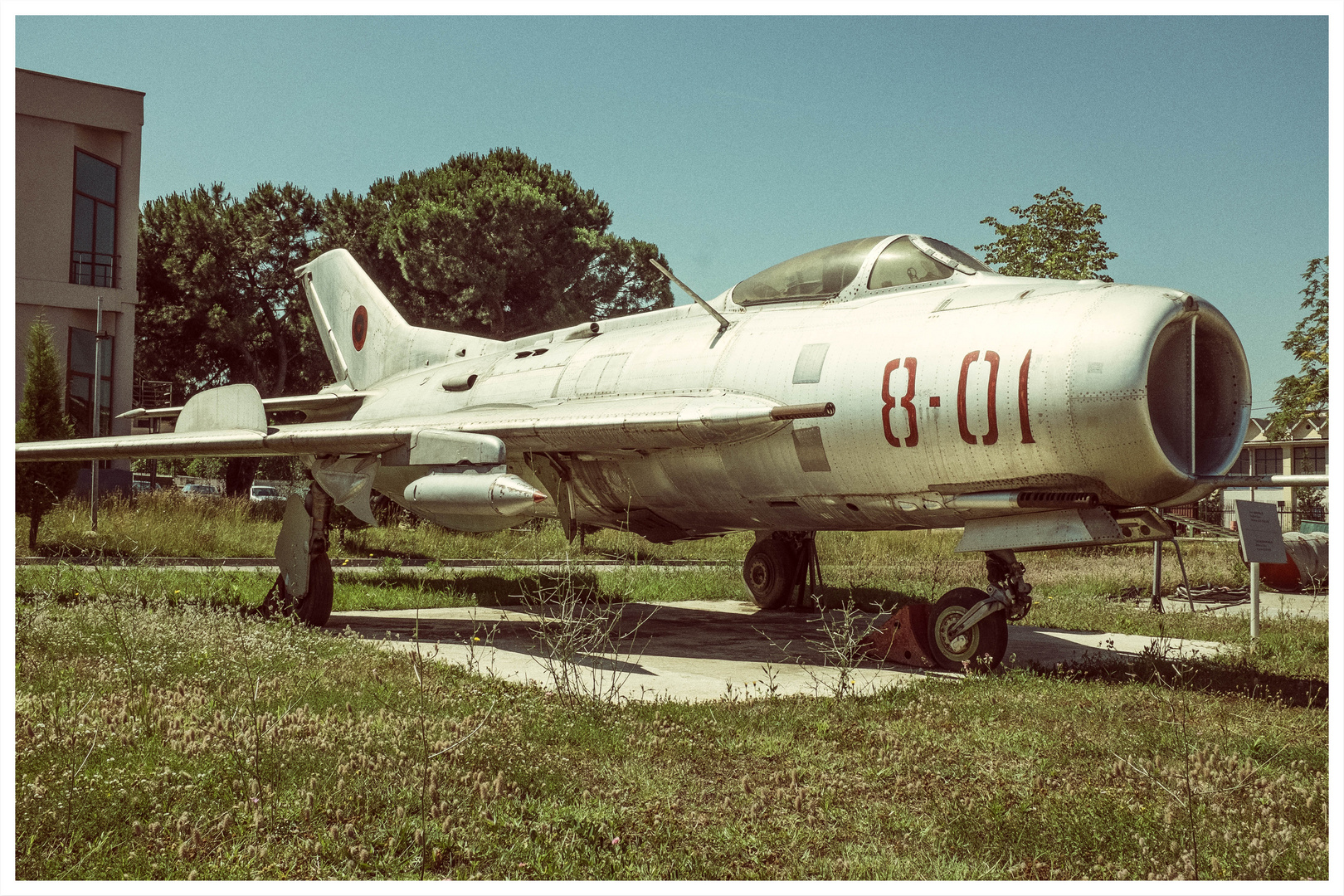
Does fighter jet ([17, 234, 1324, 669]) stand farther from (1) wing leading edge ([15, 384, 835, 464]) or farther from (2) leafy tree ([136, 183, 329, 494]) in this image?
(2) leafy tree ([136, 183, 329, 494])

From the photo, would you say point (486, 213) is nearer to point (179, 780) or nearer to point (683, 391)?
point (683, 391)

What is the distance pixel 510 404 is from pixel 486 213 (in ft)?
97.1

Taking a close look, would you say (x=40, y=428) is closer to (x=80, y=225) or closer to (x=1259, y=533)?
(x=80, y=225)

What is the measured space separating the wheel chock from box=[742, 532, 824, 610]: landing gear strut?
4763mm

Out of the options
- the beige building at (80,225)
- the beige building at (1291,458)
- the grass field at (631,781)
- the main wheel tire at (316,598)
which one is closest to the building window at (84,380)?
the beige building at (80,225)

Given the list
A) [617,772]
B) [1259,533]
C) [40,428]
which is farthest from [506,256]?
[617,772]

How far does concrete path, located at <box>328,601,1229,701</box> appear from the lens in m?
8.50

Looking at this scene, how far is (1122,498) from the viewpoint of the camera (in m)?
8.16

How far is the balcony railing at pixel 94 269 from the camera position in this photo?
92.4ft

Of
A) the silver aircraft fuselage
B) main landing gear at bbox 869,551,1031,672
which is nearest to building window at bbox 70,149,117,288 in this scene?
the silver aircraft fuselage

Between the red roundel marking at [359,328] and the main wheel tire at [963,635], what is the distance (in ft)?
34.4

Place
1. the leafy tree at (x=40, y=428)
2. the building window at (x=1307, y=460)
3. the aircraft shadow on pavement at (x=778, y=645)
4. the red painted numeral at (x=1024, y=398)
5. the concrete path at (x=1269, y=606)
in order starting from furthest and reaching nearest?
the building window at (x=1307, y=460)
the leafy tree at (x=40, y=428)
the concrete path at (x=1269, y=606)
the aircraft shadow on pavement at (x=778, y=645)
the red painted numeral at (x=1024, y=398)

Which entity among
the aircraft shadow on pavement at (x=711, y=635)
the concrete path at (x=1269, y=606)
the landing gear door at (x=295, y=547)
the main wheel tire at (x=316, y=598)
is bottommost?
the concrete path at (x=1269, y=606)

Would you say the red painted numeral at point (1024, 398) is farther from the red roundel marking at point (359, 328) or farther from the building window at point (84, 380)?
the building window at point (84, 380)
